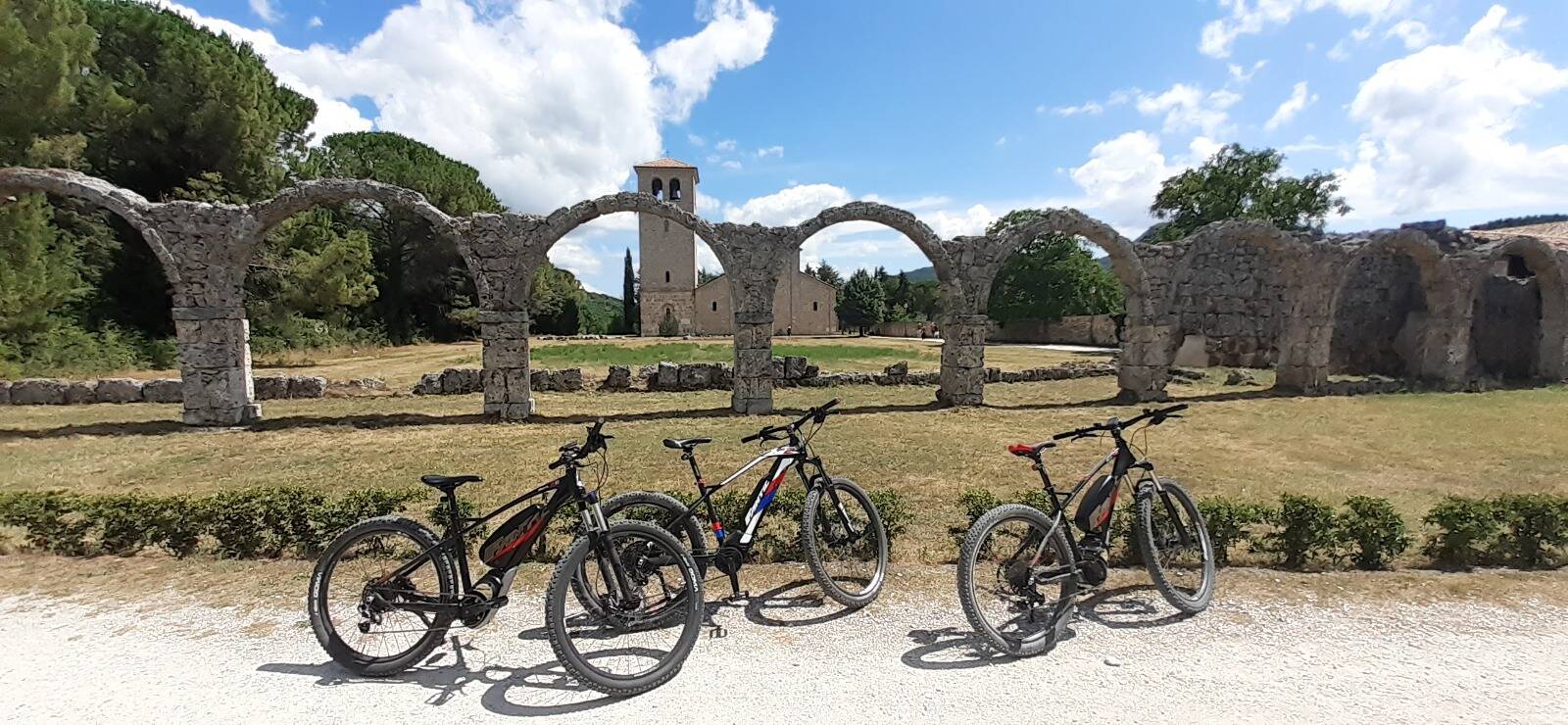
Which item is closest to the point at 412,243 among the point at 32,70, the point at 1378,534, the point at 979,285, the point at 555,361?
the point at 555,361

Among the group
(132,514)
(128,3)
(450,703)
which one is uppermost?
(128,3)

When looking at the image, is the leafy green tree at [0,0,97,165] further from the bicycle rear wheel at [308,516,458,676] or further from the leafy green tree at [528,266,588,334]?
the leafy green tree at [528,266,588,334]

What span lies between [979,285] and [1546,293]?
602 inches

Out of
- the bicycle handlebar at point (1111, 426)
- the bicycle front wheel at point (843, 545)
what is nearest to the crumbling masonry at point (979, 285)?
the bicycle front wheel at point (843, 545)

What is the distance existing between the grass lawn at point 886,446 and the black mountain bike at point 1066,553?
123 cm

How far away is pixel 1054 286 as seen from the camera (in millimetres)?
41250

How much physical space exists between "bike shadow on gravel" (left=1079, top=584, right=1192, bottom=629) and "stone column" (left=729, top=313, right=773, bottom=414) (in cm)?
905

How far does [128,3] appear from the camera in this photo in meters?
22.3

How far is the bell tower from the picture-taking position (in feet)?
168

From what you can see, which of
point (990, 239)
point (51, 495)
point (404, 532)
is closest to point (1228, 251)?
point (990, 239)

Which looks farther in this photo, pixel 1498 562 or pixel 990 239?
pixel 990 239

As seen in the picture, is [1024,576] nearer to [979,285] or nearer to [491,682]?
[491,682]

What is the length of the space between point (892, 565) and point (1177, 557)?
1760mm

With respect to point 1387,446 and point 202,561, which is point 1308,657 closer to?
point 202,561
